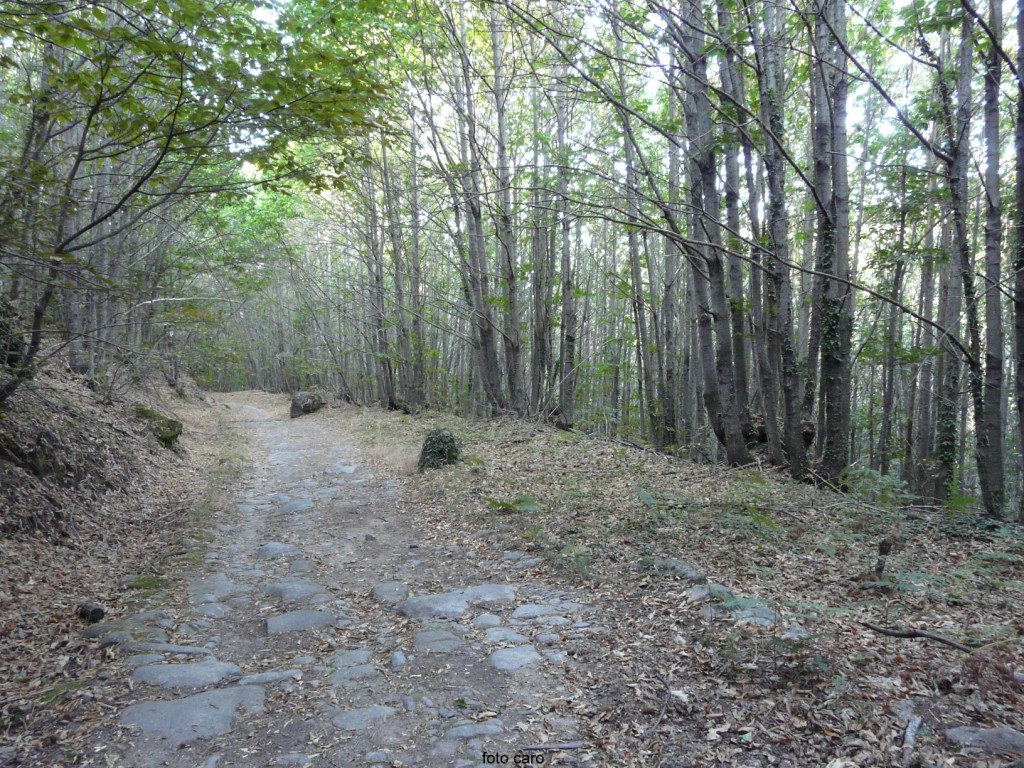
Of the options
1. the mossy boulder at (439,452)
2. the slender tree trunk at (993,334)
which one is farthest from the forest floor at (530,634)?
the mossy boulder at (439,452)

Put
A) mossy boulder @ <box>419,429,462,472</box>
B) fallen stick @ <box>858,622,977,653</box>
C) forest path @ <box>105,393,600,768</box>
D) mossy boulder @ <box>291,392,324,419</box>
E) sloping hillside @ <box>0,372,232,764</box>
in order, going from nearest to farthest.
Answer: forest path @ <box>105,393,600,768</box> → fallen stick @ <box>858,622,977,653</box> → sloping hillside @ <box>0,372,232,764</box> → mossy boulder @ <box>419,429,462,472</box> → mossy boulder @ <box>291,392,324,419</box>

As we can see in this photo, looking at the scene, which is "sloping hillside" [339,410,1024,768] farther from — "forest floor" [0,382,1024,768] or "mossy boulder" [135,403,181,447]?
"mossy boulder" [135,403,181,447]

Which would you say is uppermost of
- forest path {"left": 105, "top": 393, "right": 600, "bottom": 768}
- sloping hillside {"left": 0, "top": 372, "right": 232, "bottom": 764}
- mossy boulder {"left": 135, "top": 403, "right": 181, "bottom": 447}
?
mossy boulder {"left": 135, "top": 403, "right": 181, "bottom": 447}

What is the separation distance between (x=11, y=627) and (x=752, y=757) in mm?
4638

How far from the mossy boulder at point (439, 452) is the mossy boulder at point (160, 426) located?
4.82 m

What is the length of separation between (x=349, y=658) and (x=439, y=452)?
6341 mm

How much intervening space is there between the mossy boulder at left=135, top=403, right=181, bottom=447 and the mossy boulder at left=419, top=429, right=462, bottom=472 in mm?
4819

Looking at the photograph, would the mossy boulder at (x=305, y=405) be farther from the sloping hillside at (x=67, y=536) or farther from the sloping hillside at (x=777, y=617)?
the sloping hillside at (x=777, y=617)

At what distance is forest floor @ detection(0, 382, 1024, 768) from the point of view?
310 centimetres

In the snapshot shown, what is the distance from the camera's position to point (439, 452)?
34.5 feet

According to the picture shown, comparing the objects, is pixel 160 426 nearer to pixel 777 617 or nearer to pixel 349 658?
pixel 349 658

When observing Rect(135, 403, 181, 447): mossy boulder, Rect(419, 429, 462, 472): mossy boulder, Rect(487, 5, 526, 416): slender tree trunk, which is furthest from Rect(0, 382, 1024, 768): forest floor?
Rect(487, 5, 526, 416): slender tree trunk

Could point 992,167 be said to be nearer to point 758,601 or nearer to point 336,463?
point 758,601

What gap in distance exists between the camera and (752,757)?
9.48 feet
